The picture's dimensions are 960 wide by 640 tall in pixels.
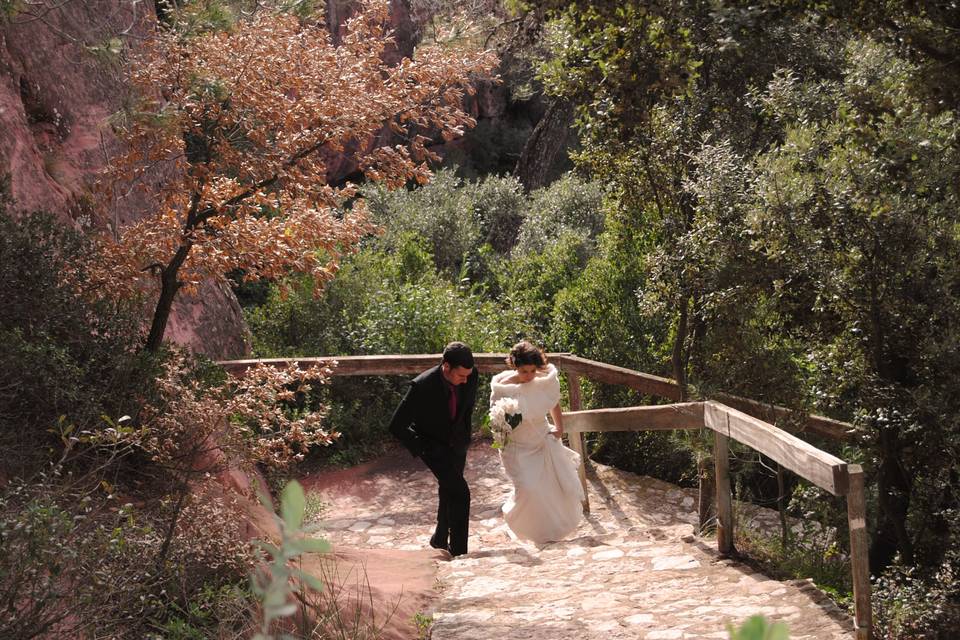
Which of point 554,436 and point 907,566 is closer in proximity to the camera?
point 907,566

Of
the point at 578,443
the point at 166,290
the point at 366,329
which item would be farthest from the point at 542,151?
the point at 166,290

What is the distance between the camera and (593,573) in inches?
274

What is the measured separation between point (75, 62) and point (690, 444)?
6.89 meters

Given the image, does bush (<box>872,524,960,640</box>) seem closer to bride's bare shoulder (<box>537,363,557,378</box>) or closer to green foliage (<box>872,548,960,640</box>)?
green foliage (<box>872,548,960,640</box>)

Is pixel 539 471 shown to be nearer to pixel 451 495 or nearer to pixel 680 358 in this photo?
pixel 451 495

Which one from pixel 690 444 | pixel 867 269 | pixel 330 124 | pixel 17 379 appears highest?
pixel 330 124

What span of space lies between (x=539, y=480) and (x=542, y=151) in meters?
15.8

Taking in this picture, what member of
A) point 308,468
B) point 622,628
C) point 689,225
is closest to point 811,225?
point 689,225

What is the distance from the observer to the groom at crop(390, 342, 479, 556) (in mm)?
7773

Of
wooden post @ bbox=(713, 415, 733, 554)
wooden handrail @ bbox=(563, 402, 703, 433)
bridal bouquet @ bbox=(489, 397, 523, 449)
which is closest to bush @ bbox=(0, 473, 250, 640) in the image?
bridal bouquet @ bbox=(489, 397, 523, 449)

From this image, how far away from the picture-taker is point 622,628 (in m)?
5.39

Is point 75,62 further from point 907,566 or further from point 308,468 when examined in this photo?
point 907,566

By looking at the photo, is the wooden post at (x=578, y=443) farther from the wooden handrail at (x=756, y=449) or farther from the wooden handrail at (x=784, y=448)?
the wooden handrail at (x=784, y=448)

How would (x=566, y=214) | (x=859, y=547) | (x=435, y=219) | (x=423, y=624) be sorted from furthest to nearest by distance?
(x=435, y=219), (x=566, y=214), (x=423, y=624), (x=859, y=547)
